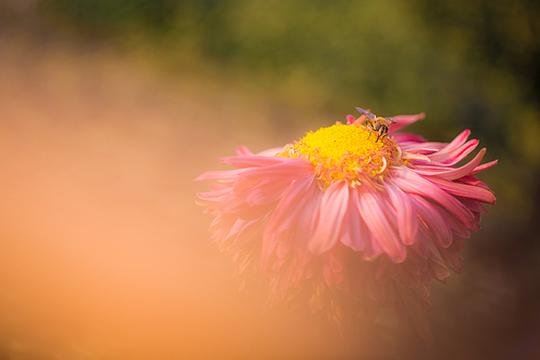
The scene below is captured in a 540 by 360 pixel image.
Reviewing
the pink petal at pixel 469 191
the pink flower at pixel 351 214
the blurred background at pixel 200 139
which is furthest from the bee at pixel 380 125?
the blurred background at pixel 200 139

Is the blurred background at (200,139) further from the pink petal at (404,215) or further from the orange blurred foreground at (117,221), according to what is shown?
the pink petal at (404,215)

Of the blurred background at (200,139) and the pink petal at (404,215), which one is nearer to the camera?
the pink petal at (404,215)

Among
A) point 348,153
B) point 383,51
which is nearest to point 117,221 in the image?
point 348,153

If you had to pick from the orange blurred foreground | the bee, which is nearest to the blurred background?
the orange blurred foreground

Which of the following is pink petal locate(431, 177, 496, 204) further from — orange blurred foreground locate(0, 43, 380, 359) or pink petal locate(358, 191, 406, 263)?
orange blurred foreground locate(0, 43, 380, 359)

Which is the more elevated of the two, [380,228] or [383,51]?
[383,51]

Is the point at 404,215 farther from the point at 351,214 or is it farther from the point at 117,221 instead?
the point at 117,221
